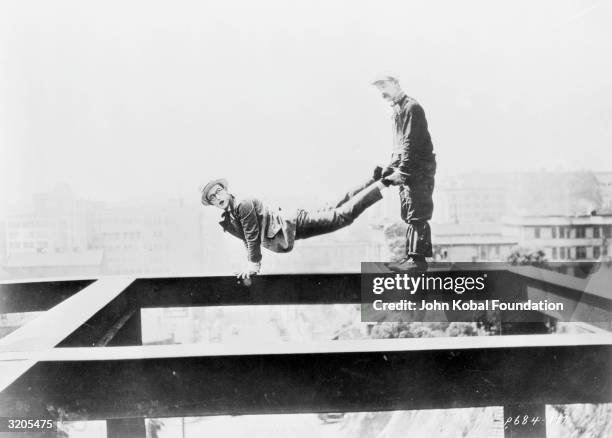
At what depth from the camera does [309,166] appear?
2992 mm

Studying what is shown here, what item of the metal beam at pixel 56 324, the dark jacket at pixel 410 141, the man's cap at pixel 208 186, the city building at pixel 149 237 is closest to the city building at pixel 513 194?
the dark jacket at pixel 410 141

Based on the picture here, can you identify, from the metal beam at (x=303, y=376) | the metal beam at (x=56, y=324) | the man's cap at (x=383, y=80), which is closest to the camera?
the metal beam at (x=303, y=376)

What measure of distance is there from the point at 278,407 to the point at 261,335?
1.58 meters

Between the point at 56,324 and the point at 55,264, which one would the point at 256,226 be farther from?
the point at 56,324

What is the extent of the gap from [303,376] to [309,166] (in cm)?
157

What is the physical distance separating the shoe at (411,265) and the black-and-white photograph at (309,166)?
0.01 m

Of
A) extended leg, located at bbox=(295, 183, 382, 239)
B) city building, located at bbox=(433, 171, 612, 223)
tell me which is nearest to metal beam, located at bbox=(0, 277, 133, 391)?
extended leg, located at bbox=(295, 183, 382, 239)

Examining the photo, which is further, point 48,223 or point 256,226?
point 256,226

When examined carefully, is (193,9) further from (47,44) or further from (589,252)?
(589,252)

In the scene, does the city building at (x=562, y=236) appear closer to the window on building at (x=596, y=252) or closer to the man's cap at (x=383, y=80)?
the window on building at (x=596, y=252)

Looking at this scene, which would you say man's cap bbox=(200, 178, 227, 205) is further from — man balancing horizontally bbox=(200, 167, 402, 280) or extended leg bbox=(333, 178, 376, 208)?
extended leg bbox=(333, 178, 376, 208)

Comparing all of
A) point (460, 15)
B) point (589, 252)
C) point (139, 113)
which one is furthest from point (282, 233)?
point (589, 252)

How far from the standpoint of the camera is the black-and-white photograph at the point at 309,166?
2799 mm

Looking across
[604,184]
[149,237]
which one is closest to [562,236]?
[604,184]
